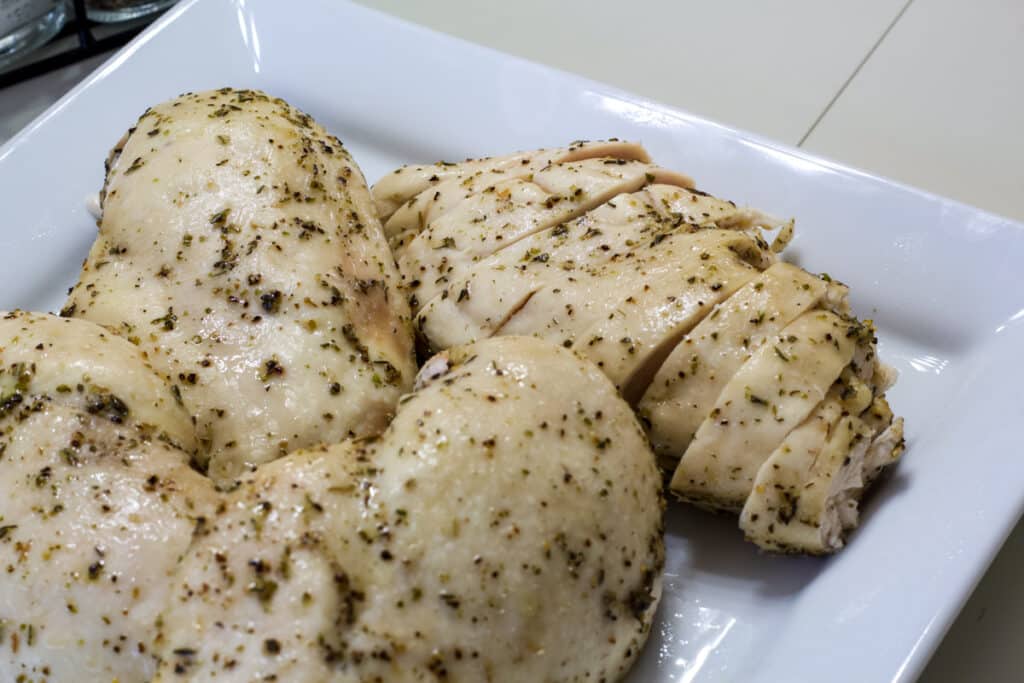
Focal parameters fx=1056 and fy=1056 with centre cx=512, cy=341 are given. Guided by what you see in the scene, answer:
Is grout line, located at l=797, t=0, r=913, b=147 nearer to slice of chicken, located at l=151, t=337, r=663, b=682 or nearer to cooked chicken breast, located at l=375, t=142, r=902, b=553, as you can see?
cooked chicken breast, located at l=375, t=142, r=902, b=553

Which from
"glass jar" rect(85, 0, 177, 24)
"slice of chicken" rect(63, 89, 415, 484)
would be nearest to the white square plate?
"slice of chicken" rect(63, 89, 415, 484)

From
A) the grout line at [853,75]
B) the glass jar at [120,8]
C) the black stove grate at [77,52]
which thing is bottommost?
the black stove grate at [77,52]

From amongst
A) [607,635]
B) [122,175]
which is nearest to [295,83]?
[122,175]

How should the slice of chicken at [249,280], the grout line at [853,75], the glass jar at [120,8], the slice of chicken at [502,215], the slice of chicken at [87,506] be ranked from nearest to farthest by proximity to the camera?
the slice of chicken at [87,506] < the slice of chicken at [249,280] < the slice of chicken at [502,215] < the grout line at [853,75] < the glass jar at [120,8]

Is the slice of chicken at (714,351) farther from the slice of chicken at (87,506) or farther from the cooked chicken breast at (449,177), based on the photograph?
the slice of chicken at (87,506)

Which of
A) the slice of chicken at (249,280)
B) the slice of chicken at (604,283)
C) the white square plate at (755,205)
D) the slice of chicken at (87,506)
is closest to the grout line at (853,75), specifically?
the white square plate at (755,205)

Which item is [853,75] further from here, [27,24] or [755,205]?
[27,24]

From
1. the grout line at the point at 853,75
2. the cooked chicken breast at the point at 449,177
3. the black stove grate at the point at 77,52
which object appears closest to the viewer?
the cooked chicken breast at the point at 449,177
